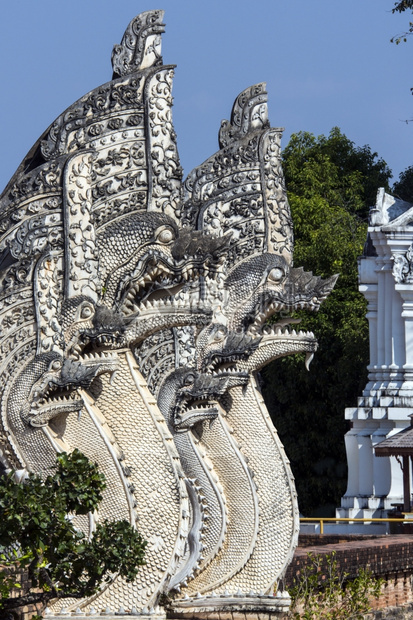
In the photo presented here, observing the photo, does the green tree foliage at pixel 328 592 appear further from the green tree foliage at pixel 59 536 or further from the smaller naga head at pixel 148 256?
the green tree foliage at pixel 59 536

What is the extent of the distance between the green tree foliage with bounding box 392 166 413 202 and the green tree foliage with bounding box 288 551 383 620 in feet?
82.2

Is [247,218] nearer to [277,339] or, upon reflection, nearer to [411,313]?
[277,339]

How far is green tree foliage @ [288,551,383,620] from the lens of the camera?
453 inches

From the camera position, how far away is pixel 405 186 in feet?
123

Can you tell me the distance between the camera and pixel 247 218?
506 inches

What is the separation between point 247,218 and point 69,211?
3.26m

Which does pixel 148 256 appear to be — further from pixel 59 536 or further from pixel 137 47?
pixel 59 536

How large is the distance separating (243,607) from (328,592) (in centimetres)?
153

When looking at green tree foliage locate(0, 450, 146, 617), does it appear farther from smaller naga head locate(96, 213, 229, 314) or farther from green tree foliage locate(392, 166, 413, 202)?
green tree foliage locate(392, 166, 413, 202)

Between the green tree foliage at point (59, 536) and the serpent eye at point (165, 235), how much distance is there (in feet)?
9.68

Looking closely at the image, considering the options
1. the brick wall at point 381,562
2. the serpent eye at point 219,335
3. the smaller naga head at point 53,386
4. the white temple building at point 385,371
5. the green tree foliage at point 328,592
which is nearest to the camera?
the smaller naga head at point 53,386

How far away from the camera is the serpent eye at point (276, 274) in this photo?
1254cm

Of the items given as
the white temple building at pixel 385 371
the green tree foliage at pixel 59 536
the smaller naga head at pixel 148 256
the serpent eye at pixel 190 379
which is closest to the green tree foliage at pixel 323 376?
the white temple building at pixel 385 371

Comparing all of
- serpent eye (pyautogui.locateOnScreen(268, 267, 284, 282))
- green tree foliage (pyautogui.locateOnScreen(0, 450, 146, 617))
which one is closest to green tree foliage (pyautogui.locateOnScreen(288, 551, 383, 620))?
serpent eye (pyautogui.locateOnScreen(268, 267, 284, 282))
